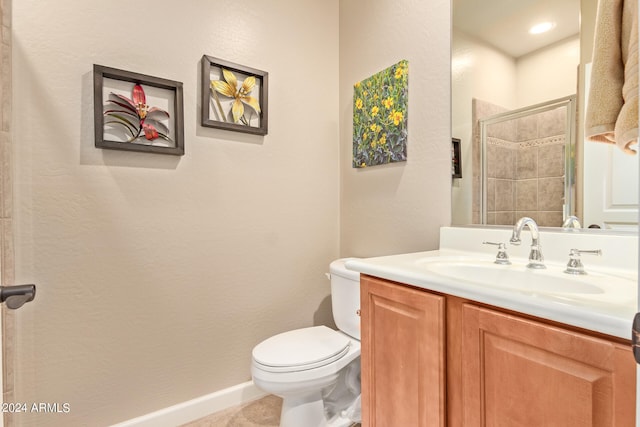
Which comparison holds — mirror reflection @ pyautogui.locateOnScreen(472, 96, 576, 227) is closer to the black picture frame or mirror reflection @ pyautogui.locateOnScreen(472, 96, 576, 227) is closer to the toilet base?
the black picture frame

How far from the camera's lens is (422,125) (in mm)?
1530

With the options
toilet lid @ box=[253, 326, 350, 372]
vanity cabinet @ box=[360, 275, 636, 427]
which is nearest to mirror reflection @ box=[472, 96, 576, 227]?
vanity cabinet @ box=[360, 275, 636, 427]

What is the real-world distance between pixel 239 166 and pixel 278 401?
1.31 meters

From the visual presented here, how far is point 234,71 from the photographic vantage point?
5.47 feet

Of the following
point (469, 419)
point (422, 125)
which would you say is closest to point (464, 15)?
point (422, 125)

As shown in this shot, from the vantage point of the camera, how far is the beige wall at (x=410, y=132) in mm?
1458

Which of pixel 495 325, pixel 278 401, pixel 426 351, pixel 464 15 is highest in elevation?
pixel 464 15

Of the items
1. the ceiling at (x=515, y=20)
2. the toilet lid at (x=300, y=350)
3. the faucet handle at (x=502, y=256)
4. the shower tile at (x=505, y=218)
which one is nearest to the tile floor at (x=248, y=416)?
the toilet lid at (x=300, y=350)

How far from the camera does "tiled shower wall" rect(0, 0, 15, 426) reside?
1.06 metres

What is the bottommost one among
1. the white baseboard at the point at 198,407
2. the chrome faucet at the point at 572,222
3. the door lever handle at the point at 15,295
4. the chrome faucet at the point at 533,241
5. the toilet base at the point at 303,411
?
the white baseboard at the point at 198,407

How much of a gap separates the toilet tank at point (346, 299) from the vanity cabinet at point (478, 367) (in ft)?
1.43

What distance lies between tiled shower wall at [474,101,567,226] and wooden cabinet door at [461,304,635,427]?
636mm

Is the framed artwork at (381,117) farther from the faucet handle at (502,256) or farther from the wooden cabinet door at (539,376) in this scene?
the wooden cabinet door at (539,376)

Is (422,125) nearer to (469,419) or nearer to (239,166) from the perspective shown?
(239,166)
